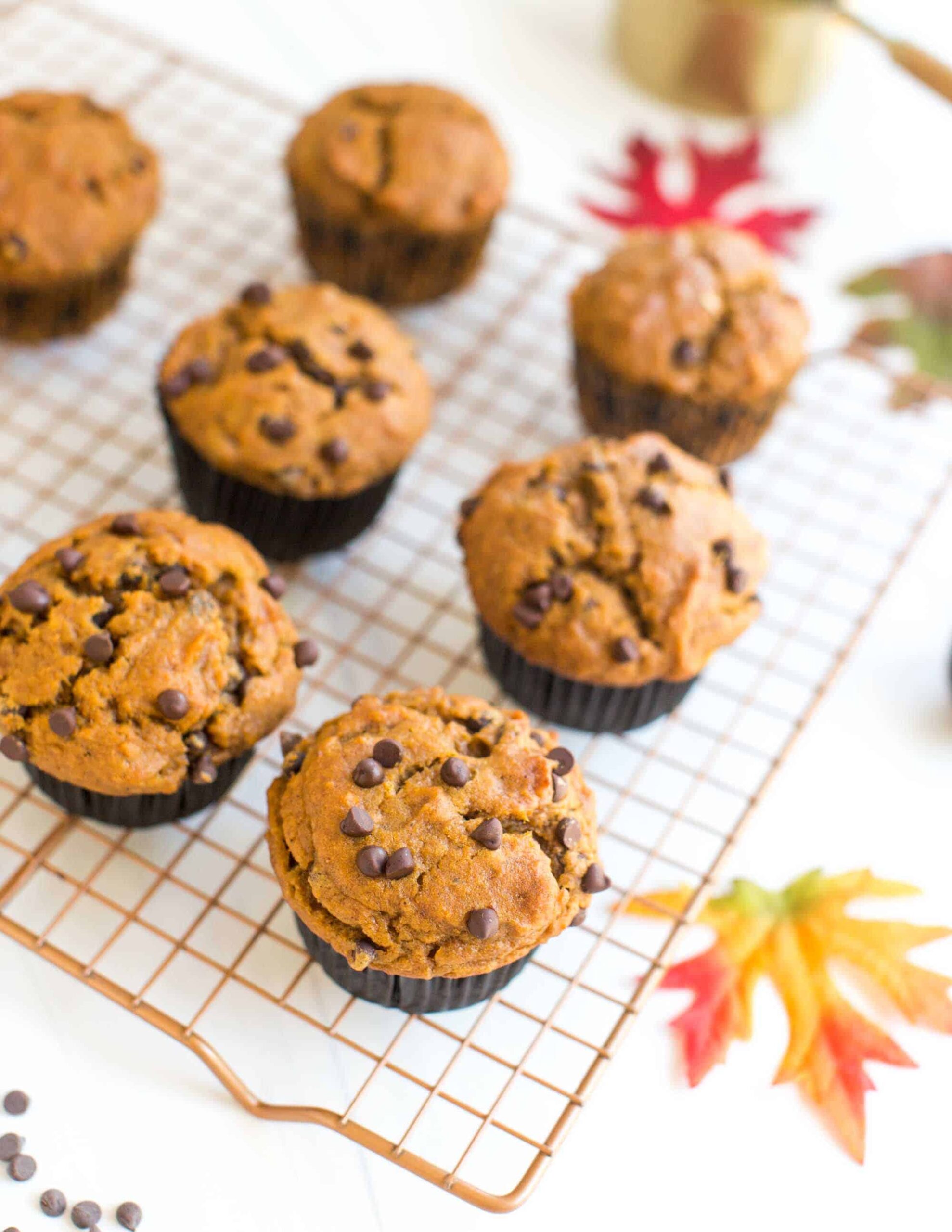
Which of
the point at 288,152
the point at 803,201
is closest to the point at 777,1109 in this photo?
the point at 288,152

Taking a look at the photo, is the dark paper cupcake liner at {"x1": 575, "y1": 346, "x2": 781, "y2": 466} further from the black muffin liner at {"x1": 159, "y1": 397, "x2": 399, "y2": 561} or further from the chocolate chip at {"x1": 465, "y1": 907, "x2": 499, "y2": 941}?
the chocolate chip at {"x1": 465, "y1": 907, "x2": 499, "y2": 941}

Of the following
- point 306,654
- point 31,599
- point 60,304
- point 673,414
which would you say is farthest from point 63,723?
point 673,414

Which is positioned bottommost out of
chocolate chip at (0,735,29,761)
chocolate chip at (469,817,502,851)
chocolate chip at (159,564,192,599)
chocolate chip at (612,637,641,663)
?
chocolate chip at (0,735,29,761)

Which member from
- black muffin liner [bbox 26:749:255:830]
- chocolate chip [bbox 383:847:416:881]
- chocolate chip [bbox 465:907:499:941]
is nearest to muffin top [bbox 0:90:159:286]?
black muffin liner [bbox 26:749:255:830]

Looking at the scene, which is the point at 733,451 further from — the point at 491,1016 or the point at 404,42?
the point at 404,42

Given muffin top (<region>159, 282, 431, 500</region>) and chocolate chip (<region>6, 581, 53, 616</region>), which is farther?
muffin top (<region>159, 282, 431, 500</region>)

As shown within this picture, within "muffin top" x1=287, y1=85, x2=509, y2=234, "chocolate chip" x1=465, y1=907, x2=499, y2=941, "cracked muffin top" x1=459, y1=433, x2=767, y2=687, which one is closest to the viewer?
"chocolate chip" x1=465, y1=907, x2=499, y2=941
